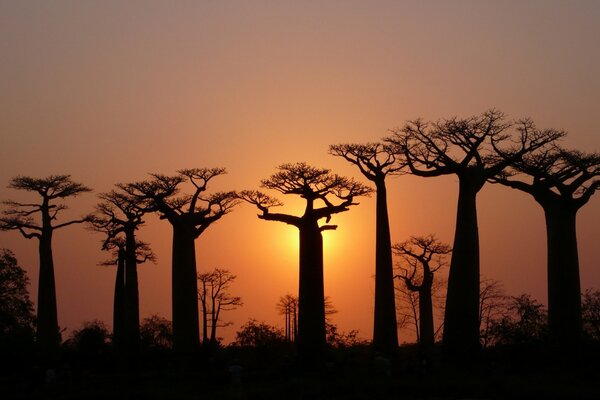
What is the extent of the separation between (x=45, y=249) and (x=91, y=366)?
288 inches

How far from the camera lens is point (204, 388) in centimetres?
2155

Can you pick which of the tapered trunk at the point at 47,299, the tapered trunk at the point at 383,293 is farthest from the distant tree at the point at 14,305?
the tapered trunk at the point at 383,293

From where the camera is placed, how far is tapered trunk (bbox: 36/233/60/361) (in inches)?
1339

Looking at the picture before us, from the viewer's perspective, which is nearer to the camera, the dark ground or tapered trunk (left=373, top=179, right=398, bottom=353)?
the dark ground

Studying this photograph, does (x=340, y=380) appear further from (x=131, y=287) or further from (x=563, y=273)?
(x=131, y=287)

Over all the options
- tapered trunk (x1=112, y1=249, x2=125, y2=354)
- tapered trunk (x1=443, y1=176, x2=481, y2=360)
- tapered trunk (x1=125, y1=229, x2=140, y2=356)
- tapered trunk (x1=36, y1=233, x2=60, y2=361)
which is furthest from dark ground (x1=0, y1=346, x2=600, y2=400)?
tapered trunk (x1=112, y1=249, x2=125, y2=354)

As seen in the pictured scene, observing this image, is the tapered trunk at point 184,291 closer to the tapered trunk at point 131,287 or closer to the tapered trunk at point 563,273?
the tapered trunk at point 131,287

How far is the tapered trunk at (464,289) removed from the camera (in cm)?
2461

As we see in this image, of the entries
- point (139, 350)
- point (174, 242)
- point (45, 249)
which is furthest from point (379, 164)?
point (45, 249)

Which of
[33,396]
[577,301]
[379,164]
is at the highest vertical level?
[379,164]

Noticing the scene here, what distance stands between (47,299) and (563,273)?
673 inches

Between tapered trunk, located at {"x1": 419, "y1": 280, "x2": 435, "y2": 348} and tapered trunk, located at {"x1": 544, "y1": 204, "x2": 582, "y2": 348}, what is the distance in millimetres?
10068

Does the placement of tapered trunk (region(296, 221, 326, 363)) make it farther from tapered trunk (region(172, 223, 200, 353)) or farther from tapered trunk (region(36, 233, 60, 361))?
tapered trunk (region(36, 233, 60, 361))

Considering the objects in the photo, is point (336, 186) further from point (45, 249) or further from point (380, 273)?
point (45, 249)
